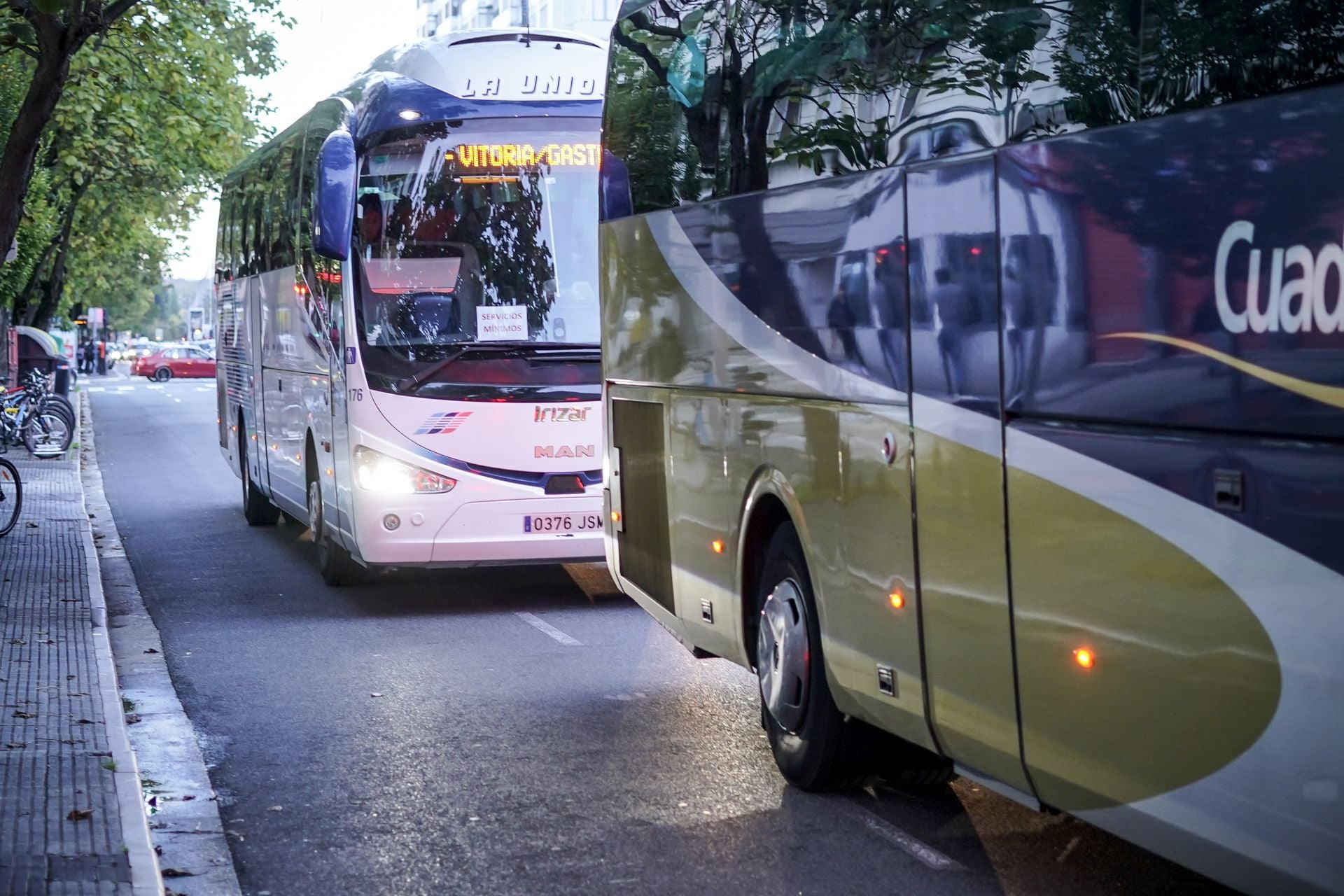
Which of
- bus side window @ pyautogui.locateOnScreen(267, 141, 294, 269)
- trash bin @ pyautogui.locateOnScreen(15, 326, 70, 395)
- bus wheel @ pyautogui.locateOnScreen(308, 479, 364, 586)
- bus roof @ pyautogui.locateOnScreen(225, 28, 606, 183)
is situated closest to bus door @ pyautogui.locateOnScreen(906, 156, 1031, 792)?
bus roof @ pyautogui.locateOnScreen(225, 28, 606, 183)

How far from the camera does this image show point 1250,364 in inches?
151

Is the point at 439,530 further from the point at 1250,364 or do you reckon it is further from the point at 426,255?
the point at 1250,364

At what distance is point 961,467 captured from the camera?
5.16 metres

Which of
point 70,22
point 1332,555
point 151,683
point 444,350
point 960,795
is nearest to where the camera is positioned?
point 1332,555

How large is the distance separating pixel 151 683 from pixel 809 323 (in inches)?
193

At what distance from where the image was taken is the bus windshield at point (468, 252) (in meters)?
11.5

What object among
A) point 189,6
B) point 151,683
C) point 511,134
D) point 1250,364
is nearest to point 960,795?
point 1250,364

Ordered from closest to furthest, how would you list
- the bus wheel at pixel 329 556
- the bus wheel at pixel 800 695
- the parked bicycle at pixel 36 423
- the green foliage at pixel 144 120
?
the bus wheel at pixel 800 695 < the bus wheel at pixel 329 556 < the green foliage at pixel 144 120 < the parked bicycle at pixel 36 423

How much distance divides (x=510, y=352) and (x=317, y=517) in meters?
2.60

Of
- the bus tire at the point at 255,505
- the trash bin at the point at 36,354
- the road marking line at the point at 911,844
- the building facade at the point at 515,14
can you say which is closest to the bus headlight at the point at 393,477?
the road marking line at the point at 911,844

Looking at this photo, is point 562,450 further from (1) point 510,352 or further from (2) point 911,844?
(2) point 911,844

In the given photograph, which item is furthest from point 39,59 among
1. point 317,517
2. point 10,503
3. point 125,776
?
point 125,776

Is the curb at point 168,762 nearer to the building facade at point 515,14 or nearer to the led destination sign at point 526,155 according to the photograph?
the led destination sign at point 526,155

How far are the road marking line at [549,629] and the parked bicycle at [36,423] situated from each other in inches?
713
